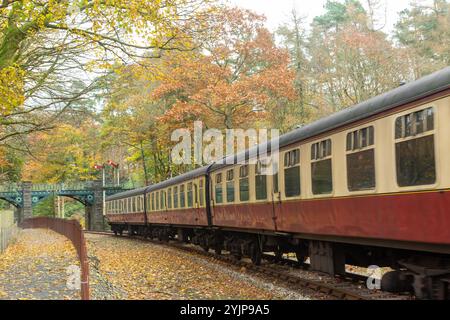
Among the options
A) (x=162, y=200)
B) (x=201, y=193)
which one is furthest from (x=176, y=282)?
(x=162, y=200)

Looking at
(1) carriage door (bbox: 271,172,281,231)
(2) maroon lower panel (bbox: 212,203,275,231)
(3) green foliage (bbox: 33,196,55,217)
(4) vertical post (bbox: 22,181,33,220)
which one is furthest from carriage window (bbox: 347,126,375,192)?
(3) green foliage (bbox: 33,196,55,217)

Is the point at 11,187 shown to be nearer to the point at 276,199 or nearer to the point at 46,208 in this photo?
the point at 46,208

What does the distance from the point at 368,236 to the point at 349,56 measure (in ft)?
70.4

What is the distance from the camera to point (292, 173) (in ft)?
37.5

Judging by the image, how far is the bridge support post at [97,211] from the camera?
6359 centimetres

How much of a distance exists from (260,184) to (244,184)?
1.32 metres

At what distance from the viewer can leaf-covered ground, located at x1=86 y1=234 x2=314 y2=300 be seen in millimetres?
10945

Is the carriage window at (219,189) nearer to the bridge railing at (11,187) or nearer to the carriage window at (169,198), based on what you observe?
the carriage window at (169,198)

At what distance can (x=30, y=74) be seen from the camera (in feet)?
54.4

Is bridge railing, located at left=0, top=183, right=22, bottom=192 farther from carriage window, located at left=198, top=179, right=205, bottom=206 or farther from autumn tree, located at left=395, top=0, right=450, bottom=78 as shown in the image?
carriage window, located at left=198, top=179, right=205, bottom=206

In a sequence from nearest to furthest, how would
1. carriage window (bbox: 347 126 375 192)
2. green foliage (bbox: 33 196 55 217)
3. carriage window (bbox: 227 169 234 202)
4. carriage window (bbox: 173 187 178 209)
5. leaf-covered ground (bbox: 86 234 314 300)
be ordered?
carriage window (bbox: 347 126 375 192) → leaf-covered ground (bbox: 86 234 314 300) → carriage window (bbox: 227 169 234 202) → carriage window (bbox: 173 187 178 209) → green foliage (bbox: 33 196 55 217)

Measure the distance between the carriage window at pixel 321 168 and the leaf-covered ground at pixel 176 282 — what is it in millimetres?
1910

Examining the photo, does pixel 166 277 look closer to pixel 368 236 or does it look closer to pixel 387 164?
pixel 368 236

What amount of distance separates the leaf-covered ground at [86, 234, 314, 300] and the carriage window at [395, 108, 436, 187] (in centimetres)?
359
